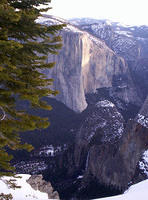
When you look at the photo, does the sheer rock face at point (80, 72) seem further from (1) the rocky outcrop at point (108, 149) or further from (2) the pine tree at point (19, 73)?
(2) the pine tree at point (19, 73)

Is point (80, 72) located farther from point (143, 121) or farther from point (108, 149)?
point (143, 121)

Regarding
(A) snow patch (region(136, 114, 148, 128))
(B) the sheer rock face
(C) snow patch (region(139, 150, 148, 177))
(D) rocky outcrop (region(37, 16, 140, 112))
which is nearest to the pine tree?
(C) snow patch (region(139, 150, 148, 177))

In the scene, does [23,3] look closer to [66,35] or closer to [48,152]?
[48,152]

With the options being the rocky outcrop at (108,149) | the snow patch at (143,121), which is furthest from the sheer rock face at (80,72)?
the snow patch at (143,121)

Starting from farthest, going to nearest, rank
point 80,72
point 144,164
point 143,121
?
point 80,72 → point 143,121 → point 144,164

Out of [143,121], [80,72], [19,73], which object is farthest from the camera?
[80,72]

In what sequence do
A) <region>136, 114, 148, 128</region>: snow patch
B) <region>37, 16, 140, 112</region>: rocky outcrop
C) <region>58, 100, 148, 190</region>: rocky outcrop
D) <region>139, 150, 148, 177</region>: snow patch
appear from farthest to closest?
<region>37, 16, 140, 112</region>: rocky outcrop → <region>58, 100, 148, 190</region>: rocky outcrop → <region>136, 114, 148, 128</region>: snow patch → <region>139, 150, 148, 177</region>: snow patch

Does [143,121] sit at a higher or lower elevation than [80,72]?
lower

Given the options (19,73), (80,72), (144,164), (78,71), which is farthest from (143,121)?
(80,72)

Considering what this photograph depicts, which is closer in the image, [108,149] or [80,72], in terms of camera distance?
[108,149]

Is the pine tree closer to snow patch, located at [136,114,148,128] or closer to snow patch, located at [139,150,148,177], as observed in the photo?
snow patch, located at [139,150,148,177]

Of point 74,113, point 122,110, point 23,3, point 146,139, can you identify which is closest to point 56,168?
point 146,139
